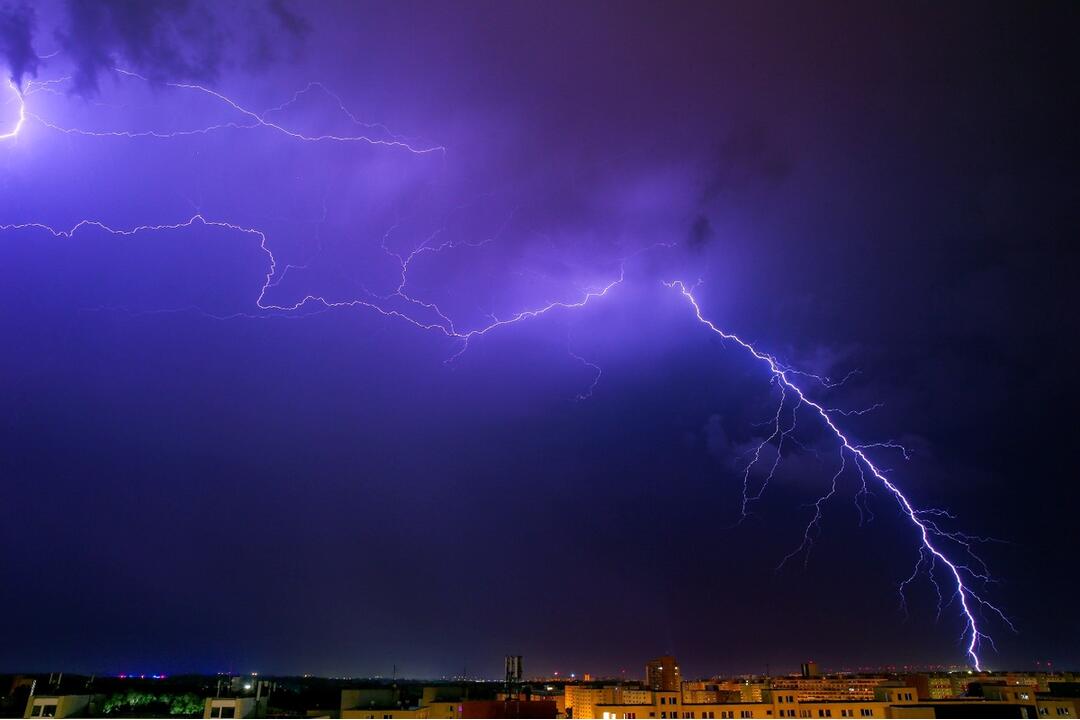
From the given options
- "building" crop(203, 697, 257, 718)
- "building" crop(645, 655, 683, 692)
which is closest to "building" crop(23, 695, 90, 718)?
"building" crop(203, 697, 257, 718)

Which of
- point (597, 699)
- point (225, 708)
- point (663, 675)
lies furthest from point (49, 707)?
point (663, 675)

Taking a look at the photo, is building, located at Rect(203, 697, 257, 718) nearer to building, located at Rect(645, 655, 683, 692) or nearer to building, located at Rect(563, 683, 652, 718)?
building, located at Rect(563, 683, 652, 718)

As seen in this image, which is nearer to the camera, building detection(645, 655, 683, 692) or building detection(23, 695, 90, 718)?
building detection(23, 695, 90, 718)

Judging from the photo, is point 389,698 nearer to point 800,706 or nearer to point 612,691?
point 612,691

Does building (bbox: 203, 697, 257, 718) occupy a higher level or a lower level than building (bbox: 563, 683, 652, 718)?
higher

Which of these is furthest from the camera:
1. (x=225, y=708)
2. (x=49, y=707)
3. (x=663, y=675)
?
(x=663, y=675)

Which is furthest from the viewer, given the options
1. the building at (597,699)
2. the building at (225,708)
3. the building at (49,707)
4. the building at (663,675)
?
the building at (663,675)

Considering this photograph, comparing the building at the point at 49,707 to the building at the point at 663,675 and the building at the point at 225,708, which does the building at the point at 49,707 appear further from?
the building at the point at 663,675

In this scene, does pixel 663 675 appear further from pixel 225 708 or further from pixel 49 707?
pixel 49 707

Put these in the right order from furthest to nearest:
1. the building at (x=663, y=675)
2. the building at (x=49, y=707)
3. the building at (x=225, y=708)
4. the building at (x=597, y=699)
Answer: the building at (x=663, y=675)
the building at (x=597, y=699)
the building at (x=225, y=708)
the building at (x=49, y=707)

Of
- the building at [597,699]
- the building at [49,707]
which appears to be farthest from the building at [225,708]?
the building at [597,699]
